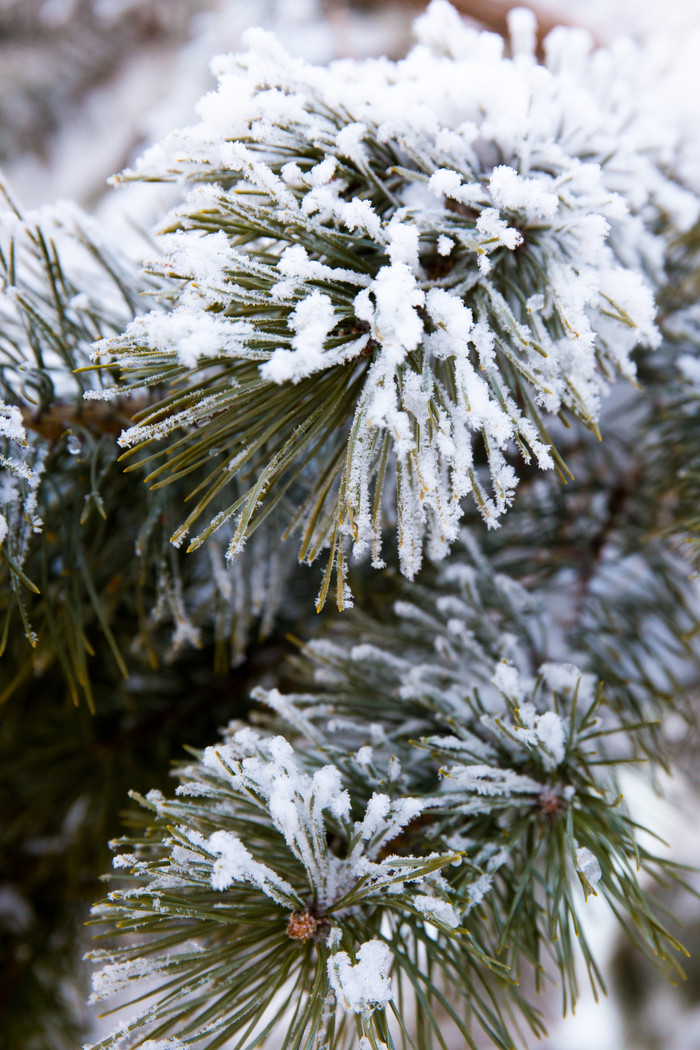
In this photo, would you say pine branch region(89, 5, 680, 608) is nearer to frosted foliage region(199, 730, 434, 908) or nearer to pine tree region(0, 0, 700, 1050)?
pine tree region(0, 0, 700, 1050)

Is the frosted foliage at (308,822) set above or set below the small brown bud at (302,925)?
above

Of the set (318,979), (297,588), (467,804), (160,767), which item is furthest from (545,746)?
(160,767)

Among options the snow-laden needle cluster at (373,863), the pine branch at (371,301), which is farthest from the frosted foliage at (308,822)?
the pine branch at (371,301)

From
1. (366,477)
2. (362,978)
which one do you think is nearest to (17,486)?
(366,477)

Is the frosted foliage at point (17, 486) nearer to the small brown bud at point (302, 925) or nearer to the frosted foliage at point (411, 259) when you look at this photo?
the frosted foliage at point (411, 259)

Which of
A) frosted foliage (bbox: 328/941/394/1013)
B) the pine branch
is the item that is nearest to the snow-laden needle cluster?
frosted foliage (bbox: 328/941/394/1013)

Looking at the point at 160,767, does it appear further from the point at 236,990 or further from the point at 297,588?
the point at 236,990
